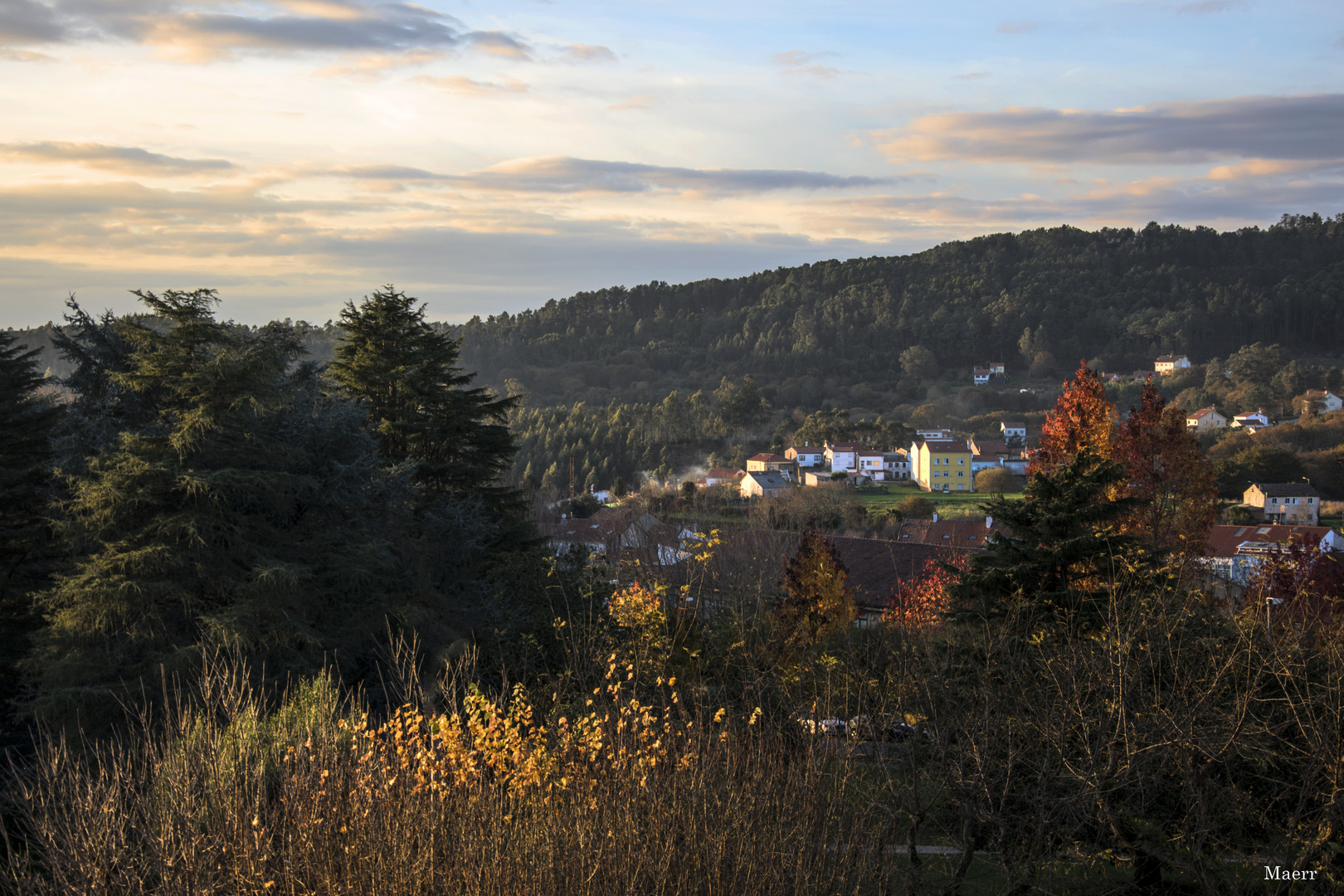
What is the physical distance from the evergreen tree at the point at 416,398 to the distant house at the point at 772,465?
50.7 m

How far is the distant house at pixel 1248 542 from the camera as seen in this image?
27.7 metres

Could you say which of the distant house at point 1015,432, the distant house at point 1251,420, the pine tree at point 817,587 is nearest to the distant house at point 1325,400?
the distant house at point 1251,420

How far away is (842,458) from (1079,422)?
5850 centimetres

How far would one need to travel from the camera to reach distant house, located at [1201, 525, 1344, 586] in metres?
27.7

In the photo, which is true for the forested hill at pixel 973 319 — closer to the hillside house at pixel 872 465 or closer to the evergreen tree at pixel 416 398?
the hillside house at pixel 872 465

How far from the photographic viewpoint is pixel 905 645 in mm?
9094

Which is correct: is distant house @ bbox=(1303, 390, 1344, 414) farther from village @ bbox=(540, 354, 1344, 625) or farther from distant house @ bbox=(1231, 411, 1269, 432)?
distant house @ bbox=(1231, 411, 1269, 432)

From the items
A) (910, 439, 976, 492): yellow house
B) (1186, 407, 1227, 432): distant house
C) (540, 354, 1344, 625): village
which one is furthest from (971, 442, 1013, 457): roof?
(1186, 407, 1227, 432): distant house

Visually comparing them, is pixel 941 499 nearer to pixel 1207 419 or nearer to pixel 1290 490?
pixel 1290 490

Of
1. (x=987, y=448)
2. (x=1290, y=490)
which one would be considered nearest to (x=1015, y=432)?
(x=987, y=448)

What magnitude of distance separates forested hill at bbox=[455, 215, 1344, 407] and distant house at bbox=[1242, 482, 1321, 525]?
5736 cm

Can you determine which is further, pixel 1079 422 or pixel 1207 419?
pixel 1207 419

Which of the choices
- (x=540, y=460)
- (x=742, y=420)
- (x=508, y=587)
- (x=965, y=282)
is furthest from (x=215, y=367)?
(x=965, y=282)

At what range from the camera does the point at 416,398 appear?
21.6 meters
